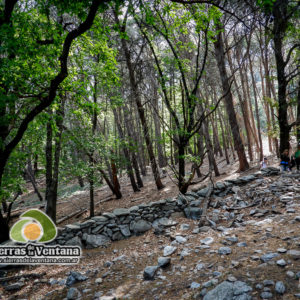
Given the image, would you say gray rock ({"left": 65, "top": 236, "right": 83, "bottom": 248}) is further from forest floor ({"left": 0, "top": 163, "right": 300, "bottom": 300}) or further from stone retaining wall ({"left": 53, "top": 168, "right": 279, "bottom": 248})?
forest floor ({"left": 0, "top": 163, "right": 300, "bottom": 300})

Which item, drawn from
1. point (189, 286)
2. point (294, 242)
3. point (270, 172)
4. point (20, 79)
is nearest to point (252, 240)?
point (294, 242)

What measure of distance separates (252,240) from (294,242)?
0.74 m

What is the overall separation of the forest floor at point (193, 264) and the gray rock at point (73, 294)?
0.03 metres

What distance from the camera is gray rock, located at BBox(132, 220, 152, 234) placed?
6.09 meters

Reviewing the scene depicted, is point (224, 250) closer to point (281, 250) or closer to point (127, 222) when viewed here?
point (281, 250)

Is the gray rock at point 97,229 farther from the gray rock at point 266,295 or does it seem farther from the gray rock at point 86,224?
the gray rock at point 266,295

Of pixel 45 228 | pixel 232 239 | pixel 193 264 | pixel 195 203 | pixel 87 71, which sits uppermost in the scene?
pixel 87 71

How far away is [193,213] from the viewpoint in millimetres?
6164

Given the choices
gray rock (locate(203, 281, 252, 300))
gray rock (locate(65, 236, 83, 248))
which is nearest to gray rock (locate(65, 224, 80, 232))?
gray rock (locate(65, 236, 83, 248))

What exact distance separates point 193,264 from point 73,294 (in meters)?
2.19

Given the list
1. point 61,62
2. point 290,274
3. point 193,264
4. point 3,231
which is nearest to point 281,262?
point 290,274

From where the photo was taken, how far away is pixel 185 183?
6988 mm

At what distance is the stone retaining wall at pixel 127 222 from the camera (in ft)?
19.4

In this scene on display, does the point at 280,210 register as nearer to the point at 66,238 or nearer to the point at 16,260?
the point at 66,238
